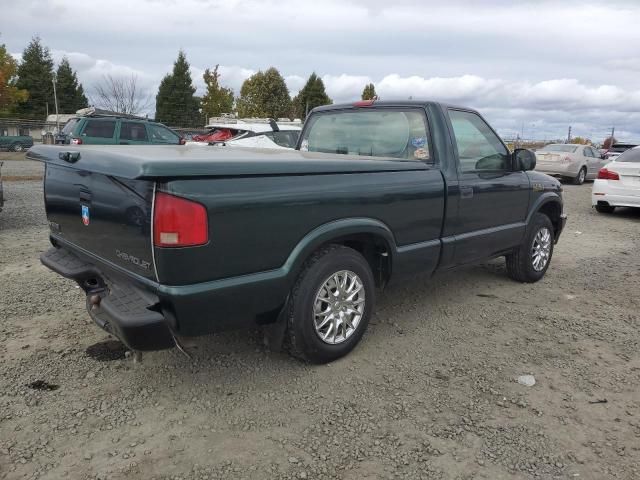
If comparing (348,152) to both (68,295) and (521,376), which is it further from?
(68,295)

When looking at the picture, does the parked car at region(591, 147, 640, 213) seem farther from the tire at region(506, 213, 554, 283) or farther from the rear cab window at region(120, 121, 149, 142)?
the rear cab window at region(120, 121, 149, 142)

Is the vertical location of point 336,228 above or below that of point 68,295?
above

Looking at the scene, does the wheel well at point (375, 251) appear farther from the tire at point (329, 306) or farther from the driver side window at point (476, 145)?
Result: the driver side window at point (476, 145)

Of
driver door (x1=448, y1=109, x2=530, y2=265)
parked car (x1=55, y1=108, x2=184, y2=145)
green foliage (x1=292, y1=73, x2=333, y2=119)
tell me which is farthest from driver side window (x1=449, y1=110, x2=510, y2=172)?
green foliage (x1=292, y1=73, x2=333, y2=119)

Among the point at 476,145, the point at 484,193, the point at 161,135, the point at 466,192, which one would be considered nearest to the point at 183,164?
the point at 466,192

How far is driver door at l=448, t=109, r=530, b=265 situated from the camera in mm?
4320

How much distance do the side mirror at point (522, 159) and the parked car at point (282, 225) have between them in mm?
13

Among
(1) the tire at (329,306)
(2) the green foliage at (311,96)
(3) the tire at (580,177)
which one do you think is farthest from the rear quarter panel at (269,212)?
(2) the green foliage at (311,96)

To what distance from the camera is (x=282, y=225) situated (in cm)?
297

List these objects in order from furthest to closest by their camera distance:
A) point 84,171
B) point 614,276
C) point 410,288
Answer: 1. point 614,276
2. point 410,288
3. point 84,171

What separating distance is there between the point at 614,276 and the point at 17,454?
615cm

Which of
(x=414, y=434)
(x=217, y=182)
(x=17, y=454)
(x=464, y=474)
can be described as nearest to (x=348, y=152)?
(x=217, y=182)

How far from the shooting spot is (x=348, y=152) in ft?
15.4

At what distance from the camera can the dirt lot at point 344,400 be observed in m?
2.58
